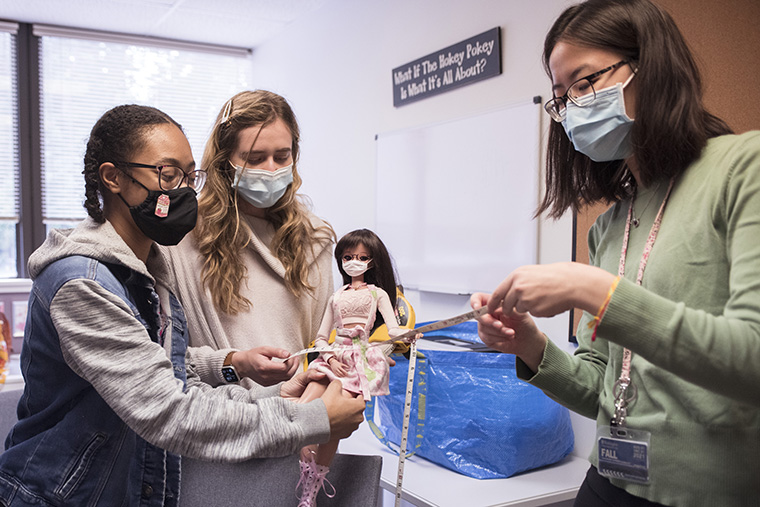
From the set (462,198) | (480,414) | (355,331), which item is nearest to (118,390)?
(355,331)

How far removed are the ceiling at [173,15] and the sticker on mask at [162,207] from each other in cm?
402

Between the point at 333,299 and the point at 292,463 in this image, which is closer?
the point at 292,463

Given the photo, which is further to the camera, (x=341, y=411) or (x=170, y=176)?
(x=170, y=176)

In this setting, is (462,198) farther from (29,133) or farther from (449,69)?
(29,133)

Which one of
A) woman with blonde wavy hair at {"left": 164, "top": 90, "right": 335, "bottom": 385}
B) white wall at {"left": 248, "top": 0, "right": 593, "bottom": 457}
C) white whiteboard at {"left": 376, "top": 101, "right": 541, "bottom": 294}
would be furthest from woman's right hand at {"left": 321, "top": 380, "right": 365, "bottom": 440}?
white whiteboard at {"left": 376, "top": 101, "right": 541, "bottom": 294}

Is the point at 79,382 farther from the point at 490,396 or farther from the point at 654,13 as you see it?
Answer: the point at 490,396

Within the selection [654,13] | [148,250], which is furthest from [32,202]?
[654,13]

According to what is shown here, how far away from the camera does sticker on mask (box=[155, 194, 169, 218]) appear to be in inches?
55.7

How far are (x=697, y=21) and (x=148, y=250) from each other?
2.31m

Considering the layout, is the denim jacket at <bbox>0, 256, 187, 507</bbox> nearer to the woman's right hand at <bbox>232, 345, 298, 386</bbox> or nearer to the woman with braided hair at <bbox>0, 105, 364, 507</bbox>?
the woman with braided hair at <bbox>0, 105, 364, 507</bbox>

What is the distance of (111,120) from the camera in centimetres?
146

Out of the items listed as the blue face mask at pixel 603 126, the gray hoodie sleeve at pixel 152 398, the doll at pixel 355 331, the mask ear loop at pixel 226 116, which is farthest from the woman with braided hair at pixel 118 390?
the blue face mask at pixel 603 126

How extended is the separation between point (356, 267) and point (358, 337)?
0.69 ft

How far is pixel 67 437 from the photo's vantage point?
1262mm
